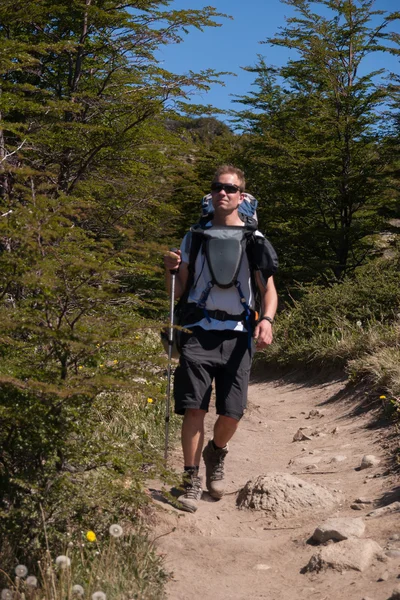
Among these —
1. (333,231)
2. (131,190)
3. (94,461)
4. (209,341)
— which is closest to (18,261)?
(94,461)

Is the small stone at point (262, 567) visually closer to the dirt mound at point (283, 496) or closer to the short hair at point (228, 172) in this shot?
the dirt mound at point (283, 496)

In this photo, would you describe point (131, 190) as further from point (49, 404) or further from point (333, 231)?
point (49, 404)

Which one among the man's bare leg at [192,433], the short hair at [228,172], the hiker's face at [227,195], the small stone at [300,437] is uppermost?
the short hair at [228,172]

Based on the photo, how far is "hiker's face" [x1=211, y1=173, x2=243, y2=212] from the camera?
473cm

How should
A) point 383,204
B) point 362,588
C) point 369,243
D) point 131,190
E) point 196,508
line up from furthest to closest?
point 369,243, point 383,204, point 131,190, point 196,508, point 362,588

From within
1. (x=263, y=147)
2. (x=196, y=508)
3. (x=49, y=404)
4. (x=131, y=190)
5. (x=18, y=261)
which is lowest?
(x=196, y=508)

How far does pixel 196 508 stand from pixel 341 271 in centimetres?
1294

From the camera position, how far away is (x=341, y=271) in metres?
17.0

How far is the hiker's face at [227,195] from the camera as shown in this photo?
473 cm

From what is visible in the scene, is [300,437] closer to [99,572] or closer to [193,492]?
[193,492]

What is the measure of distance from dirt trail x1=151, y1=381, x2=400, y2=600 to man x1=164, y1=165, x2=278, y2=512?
13.2 inches

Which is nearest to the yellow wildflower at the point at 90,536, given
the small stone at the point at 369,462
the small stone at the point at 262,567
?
the small stone at the point at 262,567

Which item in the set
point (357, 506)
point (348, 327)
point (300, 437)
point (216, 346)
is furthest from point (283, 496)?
point (348, 327)

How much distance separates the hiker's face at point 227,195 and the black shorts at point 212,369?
31.1 inches
